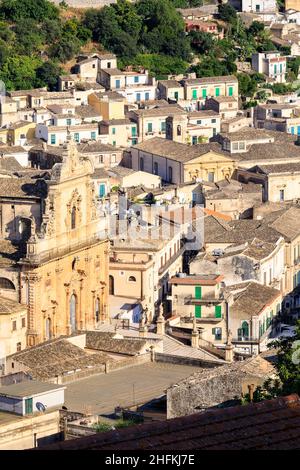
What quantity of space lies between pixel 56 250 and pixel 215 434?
102ft

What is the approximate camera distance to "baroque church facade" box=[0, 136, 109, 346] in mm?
53906

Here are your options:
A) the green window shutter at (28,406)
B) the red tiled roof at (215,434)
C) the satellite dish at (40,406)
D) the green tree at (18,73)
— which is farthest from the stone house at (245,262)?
the red tiled roof at (215,434)

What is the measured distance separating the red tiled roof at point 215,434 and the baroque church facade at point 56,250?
2856cm

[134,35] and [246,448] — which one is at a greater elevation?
[246,448]

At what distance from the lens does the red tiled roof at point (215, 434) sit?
938 inches

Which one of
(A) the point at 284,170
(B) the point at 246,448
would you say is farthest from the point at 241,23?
(B) the point at 246,448

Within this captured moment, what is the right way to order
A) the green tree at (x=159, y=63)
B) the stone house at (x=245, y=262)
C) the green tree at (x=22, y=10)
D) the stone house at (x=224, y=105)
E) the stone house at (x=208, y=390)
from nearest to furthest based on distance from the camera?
the stone house at (x=208, y=390) < the stone house at (x=245, y=262) < the stone house at (x=224, y=105) < the green tree at (x=159, y=63) < the green tree at (x=22, y=10)

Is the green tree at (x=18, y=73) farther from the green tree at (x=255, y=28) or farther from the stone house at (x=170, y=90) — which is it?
the green tree at (x=255, y=28)

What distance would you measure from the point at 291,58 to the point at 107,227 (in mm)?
48883

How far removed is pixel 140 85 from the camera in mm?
95375

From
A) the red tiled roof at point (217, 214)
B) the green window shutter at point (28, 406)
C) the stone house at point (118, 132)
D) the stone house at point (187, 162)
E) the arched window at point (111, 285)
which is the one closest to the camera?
the green window shutter at point (28, 406)

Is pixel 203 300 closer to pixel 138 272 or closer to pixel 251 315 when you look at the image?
pixel 251 315

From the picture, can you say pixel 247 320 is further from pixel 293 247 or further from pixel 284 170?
pixel 284 170

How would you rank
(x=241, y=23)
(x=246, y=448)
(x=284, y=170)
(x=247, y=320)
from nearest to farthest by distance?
1. (x=246, y=448)
2. (x=247, y=320)
3. (x=284, y=170)
4. (x=241, y=23)
